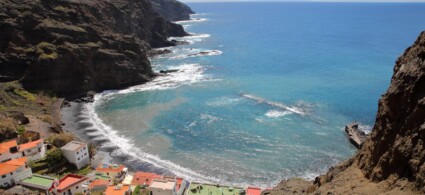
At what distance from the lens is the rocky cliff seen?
2003cm

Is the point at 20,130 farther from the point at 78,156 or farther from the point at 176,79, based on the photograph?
the point at 176,79

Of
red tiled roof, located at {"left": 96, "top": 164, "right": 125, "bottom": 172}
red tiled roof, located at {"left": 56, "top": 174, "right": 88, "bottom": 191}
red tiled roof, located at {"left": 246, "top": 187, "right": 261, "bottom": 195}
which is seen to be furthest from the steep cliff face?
red tiled roof, located at {"left": 246, "top": 187, "right": 261, "bottom": 195}

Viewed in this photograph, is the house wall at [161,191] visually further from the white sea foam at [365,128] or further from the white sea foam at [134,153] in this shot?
the white sea foam at [365,128]

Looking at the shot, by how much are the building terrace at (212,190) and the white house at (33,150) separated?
97.8 feet

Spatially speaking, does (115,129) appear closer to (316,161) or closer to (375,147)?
(316,161)

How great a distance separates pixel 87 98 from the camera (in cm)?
10781

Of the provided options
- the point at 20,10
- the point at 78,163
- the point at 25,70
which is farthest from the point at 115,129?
the point at 20,10

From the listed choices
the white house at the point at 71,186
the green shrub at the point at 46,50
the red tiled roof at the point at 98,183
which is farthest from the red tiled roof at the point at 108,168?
the green shrub at the point at 46,50

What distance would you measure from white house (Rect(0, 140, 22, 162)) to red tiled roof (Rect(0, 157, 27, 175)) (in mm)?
4228

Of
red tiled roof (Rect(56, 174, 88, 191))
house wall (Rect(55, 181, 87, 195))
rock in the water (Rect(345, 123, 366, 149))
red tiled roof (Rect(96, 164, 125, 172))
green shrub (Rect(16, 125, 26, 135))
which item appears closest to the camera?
red tiled roof (Rect(56, 174, 88, 191))

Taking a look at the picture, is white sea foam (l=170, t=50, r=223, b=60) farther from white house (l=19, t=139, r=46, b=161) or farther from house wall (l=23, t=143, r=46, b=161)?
white house (l=19, t=139, r=46, b=161)

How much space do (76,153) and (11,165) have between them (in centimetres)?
1105

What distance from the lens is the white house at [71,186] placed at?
5394cm

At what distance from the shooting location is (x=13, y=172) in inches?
A: 2212
